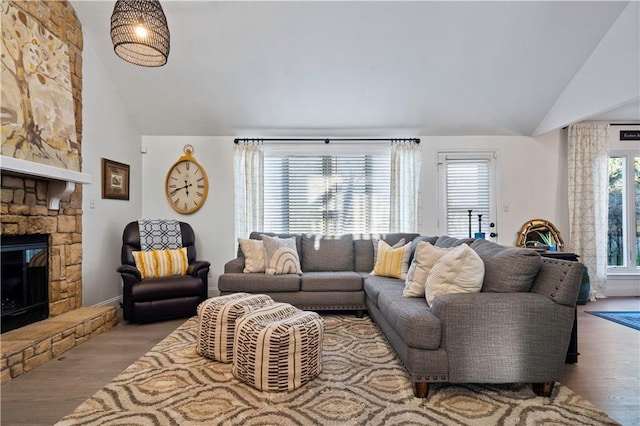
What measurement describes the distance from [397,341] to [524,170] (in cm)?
393

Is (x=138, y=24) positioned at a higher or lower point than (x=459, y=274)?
higher

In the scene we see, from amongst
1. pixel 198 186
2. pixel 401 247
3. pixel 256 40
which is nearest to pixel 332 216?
pixel 401 247

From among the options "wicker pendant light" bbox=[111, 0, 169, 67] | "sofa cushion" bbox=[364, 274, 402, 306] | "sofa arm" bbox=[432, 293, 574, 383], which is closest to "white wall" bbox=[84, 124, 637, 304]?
"sofa cushion" bbox=[364, 274, 402, 306]

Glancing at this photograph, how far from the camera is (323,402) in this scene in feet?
6.75

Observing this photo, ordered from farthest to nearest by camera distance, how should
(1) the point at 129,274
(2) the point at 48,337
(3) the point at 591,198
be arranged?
(3) the point at 591,198
(1) the point at 129,274
(2) the point at 48,337

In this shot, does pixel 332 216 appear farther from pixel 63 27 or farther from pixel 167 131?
pixel 63 27

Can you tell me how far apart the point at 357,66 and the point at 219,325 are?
3179 mm

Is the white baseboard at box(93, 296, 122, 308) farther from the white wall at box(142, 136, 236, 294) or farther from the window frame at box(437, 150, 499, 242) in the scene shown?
the window frame at box(437, 150, 499, 242)

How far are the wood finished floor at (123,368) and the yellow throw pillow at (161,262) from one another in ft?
1.99

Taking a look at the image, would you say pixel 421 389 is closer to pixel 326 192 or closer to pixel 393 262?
pixel 393 262

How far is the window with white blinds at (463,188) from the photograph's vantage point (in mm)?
5105

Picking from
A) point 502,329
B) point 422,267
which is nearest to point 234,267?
point 422,267

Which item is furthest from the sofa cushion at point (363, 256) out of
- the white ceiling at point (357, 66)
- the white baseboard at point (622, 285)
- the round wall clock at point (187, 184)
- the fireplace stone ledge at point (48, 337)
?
the white baseboard at point (622, 285)

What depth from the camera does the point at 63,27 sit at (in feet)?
11.3
